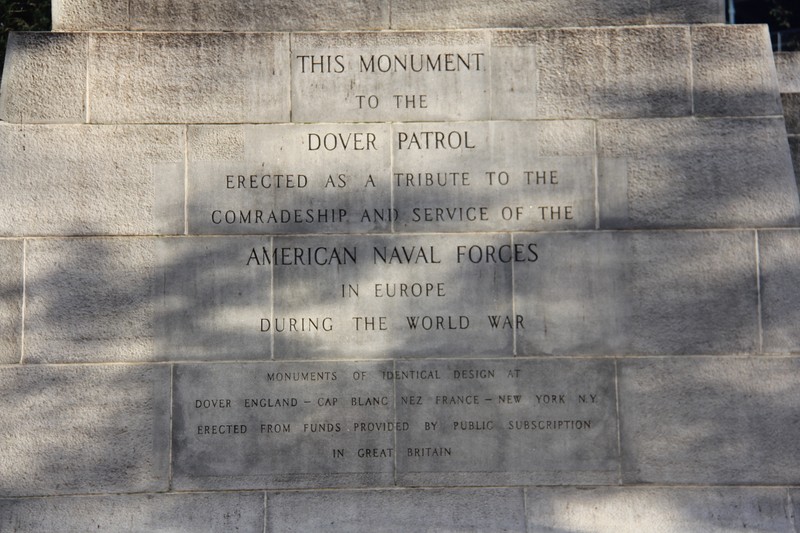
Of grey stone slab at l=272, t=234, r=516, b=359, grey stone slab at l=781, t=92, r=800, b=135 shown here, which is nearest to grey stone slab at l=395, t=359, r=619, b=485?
grey stone slab at l=272, t=234, r=516, b=359

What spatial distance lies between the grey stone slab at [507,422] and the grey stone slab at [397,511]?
16 cm

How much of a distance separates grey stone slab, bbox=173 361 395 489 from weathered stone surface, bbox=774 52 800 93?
6.00m

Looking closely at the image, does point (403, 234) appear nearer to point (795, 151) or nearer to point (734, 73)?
point (734, 73)

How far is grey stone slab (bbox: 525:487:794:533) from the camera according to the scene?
9.08 metres

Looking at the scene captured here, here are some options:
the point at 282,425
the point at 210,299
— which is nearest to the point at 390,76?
the point at 210,299

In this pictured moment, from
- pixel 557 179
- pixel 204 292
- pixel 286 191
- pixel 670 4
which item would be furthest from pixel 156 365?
pixel 670 4

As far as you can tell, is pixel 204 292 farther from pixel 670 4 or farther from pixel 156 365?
pixel 670 4

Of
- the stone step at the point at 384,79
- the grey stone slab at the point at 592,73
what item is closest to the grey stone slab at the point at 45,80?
the stone step at the point at 384,79

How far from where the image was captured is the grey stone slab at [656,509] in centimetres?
908

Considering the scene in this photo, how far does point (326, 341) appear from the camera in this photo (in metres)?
9.41

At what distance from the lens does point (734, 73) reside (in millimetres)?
9633

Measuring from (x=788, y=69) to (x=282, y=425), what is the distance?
725cm

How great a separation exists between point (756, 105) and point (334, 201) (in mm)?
4409

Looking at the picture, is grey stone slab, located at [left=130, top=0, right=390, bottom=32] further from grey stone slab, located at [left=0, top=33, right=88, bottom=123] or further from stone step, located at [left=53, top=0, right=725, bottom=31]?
grey stone slab, located at [left=0, top=33, right=88, bottom=123]
